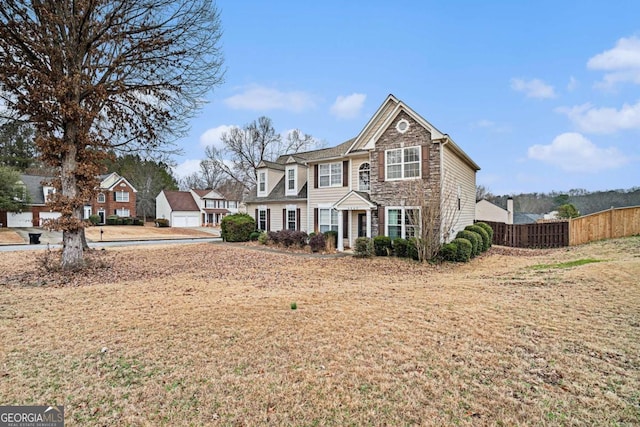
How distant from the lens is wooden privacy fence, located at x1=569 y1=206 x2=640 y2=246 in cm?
1675

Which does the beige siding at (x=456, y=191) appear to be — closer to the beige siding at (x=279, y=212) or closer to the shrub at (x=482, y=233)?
the shrub at (x=482, y=233)

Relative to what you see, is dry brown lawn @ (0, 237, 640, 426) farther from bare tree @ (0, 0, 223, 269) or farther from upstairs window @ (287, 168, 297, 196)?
upstairs window @ (287, 168, 297, 196)

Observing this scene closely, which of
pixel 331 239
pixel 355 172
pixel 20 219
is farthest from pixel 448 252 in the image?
pixel 20 219

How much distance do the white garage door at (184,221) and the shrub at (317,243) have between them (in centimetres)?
3654

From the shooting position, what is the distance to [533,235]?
19922 mm

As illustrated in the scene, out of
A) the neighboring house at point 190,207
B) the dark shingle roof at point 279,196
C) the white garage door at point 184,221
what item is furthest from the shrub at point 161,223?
the dark shingle roof at point 279,196

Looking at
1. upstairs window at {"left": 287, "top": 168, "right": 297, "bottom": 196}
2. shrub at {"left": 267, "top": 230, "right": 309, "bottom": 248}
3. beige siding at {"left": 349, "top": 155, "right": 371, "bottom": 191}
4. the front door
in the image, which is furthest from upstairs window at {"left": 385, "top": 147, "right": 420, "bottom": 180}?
upstairs window at {"left": 287, "top": 168, "right": 297, "bottom": 196}

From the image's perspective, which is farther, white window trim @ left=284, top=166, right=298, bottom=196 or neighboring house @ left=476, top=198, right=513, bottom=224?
neighboring house @ left=476, top=198, right=513, bottom=224

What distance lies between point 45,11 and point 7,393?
10714 millimetres

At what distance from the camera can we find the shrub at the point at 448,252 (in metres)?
12.9

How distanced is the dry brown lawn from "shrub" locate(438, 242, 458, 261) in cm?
434

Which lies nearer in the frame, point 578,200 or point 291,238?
point 291,238

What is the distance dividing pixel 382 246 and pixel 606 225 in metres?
13.7

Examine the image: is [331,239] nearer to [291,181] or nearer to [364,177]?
[364,177]
